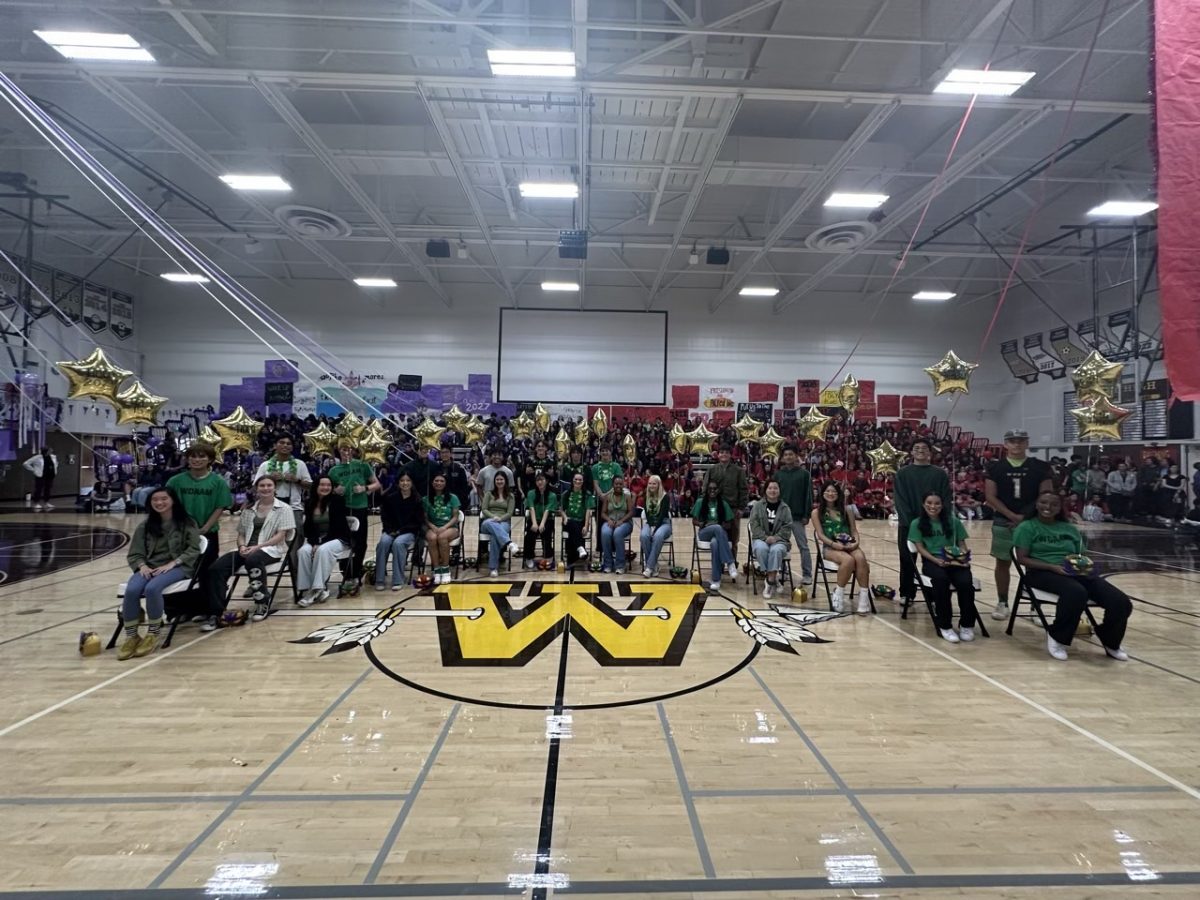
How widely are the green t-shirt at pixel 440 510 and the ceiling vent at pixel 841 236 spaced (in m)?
9.26

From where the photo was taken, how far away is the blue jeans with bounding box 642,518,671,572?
20.7 feet

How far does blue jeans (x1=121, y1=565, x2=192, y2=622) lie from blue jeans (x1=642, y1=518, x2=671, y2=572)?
179 inches

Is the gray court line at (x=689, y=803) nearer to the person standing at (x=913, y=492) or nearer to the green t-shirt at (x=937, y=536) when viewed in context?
the green t-shirt at (x=937, y=536)

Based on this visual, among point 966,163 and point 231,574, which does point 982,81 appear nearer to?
point 966,163

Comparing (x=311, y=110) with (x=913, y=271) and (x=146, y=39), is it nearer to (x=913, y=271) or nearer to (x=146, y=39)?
(x=146, y=39)

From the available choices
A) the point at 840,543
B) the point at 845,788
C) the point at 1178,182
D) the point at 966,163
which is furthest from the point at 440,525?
the point at 966,163

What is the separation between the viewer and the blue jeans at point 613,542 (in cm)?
653

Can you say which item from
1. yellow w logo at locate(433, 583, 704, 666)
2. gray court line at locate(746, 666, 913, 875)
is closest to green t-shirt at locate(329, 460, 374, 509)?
yellow w logo at locate(433, 583, 704, 666)

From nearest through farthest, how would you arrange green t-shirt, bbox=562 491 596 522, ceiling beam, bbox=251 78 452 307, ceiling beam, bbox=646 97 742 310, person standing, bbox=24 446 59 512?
1. green t-shirt, bbox=562 491 596 522
2. ceiling beam, bbox=251 78 452 307
3. ceiling beam, bbox=646 97 742 310
4. person standing, bbox=24 446 59 512

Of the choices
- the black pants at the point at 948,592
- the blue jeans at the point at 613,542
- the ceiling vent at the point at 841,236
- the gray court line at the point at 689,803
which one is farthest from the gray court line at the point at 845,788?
the ceiling vent at the point at 841,236

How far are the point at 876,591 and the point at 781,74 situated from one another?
7.30 metres

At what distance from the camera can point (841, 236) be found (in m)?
11.3

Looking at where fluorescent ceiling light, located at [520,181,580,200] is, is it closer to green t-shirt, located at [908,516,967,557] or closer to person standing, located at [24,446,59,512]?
green t-shirt, located at [908,516,967,557]

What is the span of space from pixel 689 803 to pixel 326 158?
10307 millimetres
